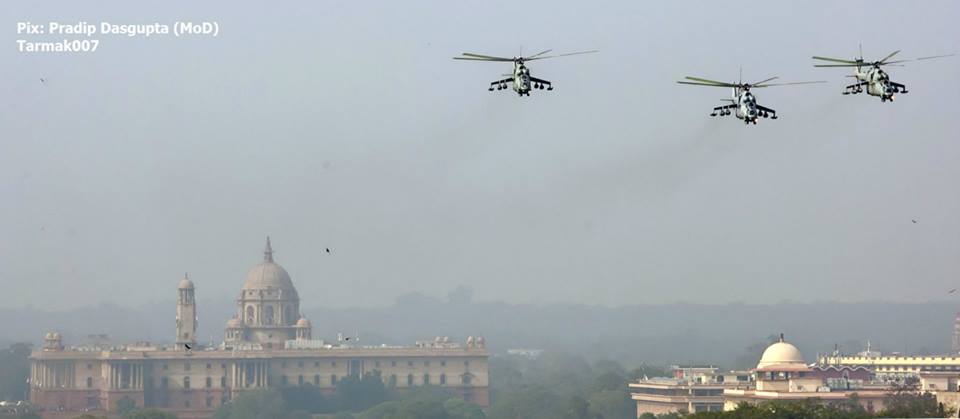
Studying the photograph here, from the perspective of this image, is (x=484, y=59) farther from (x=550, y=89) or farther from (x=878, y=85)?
(x=878, y=85)

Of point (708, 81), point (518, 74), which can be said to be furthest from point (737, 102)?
point (518, 74)

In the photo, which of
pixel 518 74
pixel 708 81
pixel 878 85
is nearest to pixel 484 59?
pixel 518 74

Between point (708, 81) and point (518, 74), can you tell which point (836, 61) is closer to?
point (708, 81)

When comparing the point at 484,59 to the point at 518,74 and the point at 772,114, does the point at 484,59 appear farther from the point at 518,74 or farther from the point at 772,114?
the point at 772,114

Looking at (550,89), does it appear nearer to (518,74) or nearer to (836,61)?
(518,74)

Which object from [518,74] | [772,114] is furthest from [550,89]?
[772,114]

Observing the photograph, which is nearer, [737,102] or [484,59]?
[484,59]

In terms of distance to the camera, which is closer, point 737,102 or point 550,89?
point 550,89
